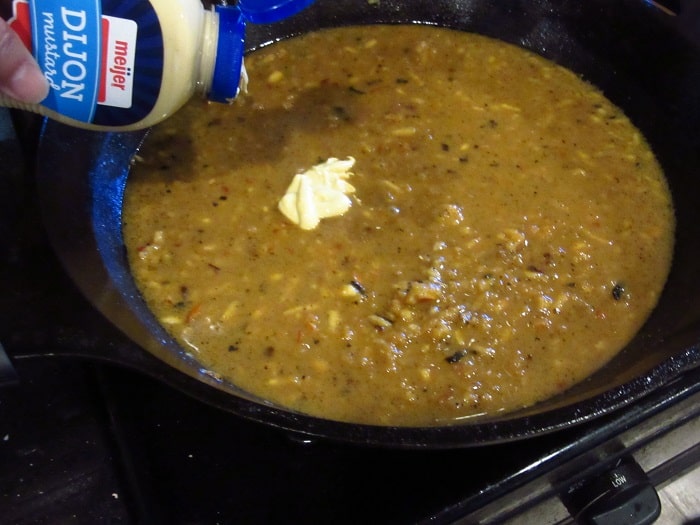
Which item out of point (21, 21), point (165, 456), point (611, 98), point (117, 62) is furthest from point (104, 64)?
point (611, 98)

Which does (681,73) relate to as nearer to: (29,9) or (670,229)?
(670,229)

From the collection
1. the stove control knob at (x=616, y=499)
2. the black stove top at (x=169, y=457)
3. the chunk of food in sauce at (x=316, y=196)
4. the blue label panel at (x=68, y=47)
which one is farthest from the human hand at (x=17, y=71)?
the stove control knob at (x=616, y=499)

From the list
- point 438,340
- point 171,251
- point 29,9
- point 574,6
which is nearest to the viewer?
point 29,9

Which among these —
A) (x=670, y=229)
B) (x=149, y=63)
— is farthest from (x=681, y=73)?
(x=149, y=63)

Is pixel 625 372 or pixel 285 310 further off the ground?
pixel 625 372

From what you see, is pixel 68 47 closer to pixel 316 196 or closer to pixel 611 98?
pixel 316 196

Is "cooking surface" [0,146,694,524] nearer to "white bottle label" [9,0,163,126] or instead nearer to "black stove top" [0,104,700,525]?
"black stove top" [0,104,700,525]

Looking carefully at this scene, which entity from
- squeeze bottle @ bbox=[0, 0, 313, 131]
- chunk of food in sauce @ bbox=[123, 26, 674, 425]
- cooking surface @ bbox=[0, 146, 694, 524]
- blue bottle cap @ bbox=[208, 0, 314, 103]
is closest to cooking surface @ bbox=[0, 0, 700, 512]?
cooking surface @ bbox=[0, 146, 694, 524]

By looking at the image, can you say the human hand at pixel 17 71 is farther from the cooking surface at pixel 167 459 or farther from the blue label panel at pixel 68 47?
the cooking surface at pixel 167 459
